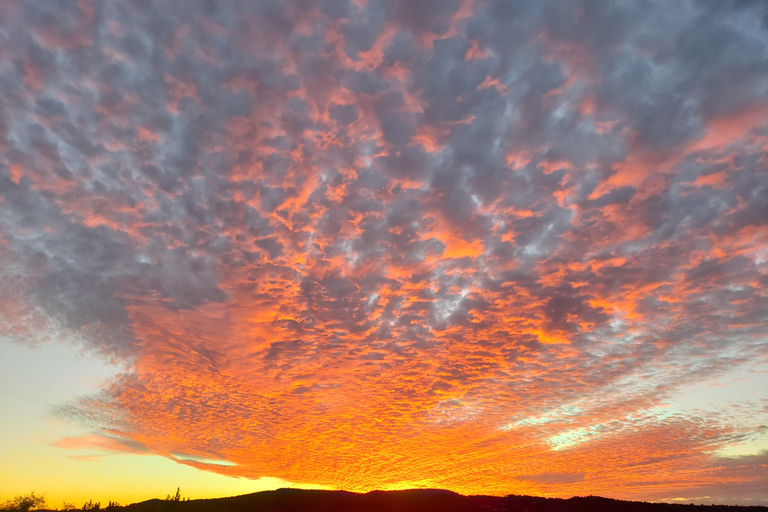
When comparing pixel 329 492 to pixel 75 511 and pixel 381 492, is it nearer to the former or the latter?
pixel 381 492

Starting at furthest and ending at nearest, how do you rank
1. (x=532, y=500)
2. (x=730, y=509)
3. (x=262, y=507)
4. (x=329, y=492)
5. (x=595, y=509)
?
(x=329, y=492) → (x=262, y=507) → (x=532, y=500) → (x=595, y=509) → (x=730, y=509)

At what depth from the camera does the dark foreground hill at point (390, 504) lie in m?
48.3

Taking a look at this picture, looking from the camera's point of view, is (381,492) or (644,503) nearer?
(644,503)

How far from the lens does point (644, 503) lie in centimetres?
4812

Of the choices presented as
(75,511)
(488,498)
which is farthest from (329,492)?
(75,511)

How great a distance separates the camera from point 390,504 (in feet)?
198

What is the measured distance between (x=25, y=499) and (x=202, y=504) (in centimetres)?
9319

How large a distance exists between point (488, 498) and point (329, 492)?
2610cm

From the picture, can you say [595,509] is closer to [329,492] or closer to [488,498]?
[488,498]

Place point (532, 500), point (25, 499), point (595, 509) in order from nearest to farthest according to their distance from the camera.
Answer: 1. point (595, 509)
2. point (532, 500)
3. point (25, 499)

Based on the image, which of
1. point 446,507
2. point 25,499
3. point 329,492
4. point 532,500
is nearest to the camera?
point 532,500

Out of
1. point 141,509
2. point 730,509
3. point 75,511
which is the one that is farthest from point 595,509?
point 75,511

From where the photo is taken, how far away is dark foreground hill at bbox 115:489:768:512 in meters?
48.3

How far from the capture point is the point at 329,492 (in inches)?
2611
